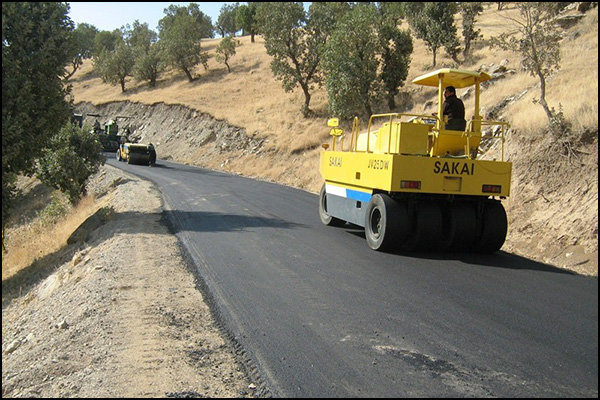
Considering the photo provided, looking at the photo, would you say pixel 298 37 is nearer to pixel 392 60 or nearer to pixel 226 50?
pixel 392 60

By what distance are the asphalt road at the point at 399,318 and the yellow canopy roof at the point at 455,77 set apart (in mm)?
3380

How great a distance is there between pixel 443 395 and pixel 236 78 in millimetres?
62529

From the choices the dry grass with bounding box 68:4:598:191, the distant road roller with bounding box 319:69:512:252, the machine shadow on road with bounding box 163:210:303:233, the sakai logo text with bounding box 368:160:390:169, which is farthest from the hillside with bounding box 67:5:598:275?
the machine shadow on road with bounding box 163:210:303:233

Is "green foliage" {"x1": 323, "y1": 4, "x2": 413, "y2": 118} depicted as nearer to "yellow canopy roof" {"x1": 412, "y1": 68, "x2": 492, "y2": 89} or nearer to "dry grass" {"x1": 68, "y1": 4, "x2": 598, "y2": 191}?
"dry grass" {"x1": 68, "y1": 4, "x2": 598, "y2": 191}

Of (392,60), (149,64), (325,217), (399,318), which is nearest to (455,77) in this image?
(325,217)

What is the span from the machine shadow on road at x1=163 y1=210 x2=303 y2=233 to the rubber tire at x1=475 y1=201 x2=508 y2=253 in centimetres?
437

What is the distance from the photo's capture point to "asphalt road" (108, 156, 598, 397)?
444 centimetres

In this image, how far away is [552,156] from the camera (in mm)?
12984

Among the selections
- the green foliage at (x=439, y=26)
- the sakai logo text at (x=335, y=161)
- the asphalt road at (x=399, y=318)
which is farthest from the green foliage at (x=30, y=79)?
the green foliage at (x=439, y=26)

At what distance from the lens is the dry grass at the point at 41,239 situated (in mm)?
14416

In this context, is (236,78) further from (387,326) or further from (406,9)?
(387,326)

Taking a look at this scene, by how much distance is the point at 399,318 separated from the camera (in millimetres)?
5965

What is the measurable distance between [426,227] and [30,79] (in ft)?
33.6

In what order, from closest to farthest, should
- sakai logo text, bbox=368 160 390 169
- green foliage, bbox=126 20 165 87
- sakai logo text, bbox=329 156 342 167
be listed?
1. sakai logo text, bbox=368 160 390 169
2. sakai logo text, bbox=329 156 342 167
3. green foliage, bbox=126 20 165 87
